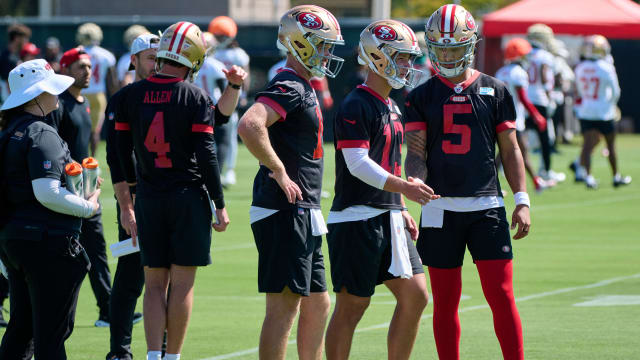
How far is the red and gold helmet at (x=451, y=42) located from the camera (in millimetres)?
6953

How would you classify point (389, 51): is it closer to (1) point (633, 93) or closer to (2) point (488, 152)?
(2) point (488, 152)

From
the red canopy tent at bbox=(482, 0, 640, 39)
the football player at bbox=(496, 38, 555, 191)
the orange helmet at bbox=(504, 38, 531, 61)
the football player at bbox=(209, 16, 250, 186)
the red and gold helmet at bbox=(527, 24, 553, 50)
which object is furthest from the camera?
the red canopy tent at bbox=(482, 0, 640, 39)

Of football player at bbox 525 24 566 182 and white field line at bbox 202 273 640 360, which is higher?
white field line at bbox 202 273 640 360

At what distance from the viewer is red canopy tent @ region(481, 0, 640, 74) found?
30.4 m

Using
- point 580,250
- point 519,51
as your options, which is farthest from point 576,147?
point 580,250

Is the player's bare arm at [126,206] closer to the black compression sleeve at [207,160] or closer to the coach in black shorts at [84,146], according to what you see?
the black compression sleeve at [207,160]

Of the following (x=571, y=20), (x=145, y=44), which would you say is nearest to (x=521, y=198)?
(x=145, y=44)

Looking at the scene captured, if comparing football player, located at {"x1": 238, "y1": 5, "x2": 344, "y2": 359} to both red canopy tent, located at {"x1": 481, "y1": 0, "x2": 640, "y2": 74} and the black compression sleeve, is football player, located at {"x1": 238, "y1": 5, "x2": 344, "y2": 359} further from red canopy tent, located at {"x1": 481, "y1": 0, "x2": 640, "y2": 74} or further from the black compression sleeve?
red canopy tent, located at {"x1": 481, "y1": 0, "x2": 640, "y2": 74}

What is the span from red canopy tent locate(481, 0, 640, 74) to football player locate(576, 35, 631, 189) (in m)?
9.23

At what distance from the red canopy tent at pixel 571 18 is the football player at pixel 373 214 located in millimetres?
23987

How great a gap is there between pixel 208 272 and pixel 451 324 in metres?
5.38

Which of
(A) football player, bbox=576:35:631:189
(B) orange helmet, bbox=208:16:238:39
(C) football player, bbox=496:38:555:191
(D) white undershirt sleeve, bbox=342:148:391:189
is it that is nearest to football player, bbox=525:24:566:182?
(C) football player, bbox=496:38:555:191

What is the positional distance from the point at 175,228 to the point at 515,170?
6.70 feet

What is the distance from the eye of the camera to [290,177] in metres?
6.54
